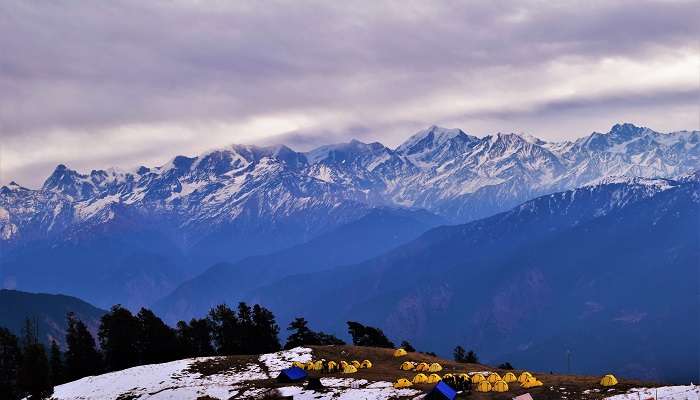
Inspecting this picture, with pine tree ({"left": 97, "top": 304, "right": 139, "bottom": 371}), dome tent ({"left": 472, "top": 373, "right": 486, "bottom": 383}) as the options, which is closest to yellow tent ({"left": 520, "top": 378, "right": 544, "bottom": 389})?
dome tent ({"left": 472, "top": 373, "right": 486, "bottom": 383})

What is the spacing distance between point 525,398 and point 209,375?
55565 millimetres

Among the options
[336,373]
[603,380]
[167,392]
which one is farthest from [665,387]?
[167,392]

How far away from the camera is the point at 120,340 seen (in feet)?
607

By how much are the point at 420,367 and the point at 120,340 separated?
77.5 metres

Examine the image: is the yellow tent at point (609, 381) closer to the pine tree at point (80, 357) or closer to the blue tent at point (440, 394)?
the blue tent at point (440, 394)

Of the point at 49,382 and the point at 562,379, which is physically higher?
the point at 49,382

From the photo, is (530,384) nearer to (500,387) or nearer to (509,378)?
(500,387)

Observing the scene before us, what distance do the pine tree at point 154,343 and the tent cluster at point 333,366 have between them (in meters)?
53.1

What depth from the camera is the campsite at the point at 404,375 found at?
111 m

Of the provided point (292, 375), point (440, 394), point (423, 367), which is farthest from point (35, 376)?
point (440, 394)

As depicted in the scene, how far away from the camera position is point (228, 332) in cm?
19950

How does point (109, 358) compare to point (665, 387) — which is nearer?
point (665, 387)

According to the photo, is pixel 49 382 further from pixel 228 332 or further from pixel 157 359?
pixel 228 332

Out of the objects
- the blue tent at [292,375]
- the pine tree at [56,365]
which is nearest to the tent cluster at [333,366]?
the blue tent at [292,375]
